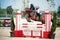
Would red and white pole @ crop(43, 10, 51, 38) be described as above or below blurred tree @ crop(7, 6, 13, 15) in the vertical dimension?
below

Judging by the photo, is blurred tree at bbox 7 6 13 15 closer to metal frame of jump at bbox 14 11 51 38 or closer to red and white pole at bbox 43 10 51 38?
metal frame of jump at bbox 14 11 51 38

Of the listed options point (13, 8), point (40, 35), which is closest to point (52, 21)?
point (40, 35)

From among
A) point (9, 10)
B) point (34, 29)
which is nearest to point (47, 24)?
point (34, 29)

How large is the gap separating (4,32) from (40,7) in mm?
529

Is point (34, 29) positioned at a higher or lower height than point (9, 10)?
lower

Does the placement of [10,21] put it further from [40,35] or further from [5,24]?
[40,35]

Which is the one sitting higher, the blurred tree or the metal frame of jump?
the blurred tree

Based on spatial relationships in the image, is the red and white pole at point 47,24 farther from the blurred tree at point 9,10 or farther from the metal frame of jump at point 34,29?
the blurred tree at point 9,10

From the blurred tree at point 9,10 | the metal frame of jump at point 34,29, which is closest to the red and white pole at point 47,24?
the metal frame of jump at point 34,29

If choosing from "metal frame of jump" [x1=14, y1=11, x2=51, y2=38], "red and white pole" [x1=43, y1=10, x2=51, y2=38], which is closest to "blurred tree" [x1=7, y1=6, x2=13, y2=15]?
"metal frame of jump" [x1=14, y1=11, x2=51, y2=38]

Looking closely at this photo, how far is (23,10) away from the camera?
2164mm

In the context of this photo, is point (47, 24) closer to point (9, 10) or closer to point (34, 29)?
point (34, 29)

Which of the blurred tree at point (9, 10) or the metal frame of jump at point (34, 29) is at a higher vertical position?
the blurred tree at point (9, 10)

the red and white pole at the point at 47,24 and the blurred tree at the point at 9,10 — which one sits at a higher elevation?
the blurred tree at the point at 9,10
